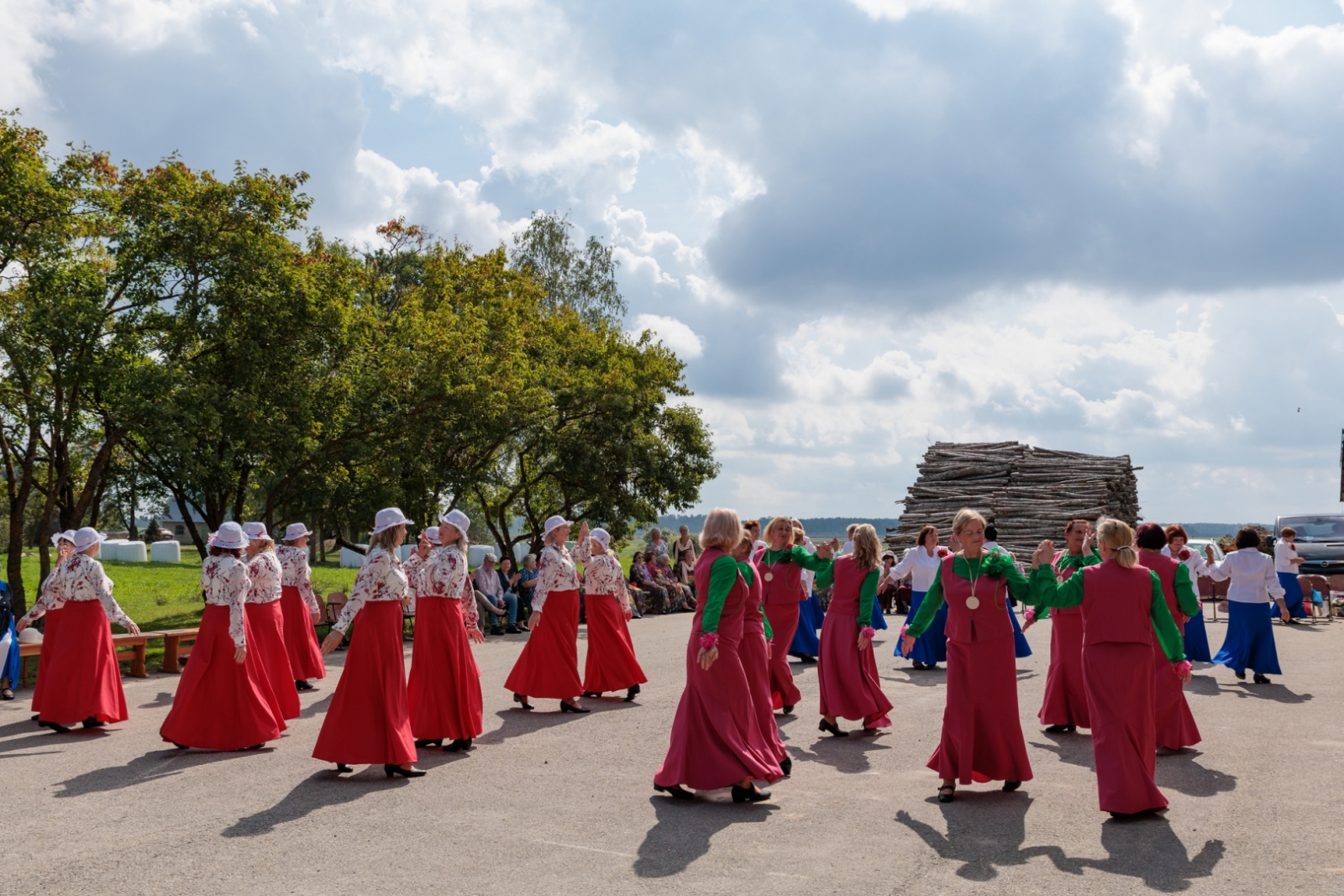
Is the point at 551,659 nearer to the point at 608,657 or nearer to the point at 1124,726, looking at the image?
the point at 608,657

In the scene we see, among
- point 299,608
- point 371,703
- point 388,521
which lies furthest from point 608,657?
point 388,521

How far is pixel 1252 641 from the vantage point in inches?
494

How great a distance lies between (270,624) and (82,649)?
160 centimetres

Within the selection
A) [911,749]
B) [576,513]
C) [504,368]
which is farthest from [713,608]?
[576,513]

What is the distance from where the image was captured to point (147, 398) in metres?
14.6

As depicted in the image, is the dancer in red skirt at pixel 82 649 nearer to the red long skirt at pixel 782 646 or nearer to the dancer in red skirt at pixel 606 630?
the dancer in red skirt at pixel 606 630

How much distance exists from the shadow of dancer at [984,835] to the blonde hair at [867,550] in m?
2.50

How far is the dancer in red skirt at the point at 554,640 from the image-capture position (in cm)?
1063

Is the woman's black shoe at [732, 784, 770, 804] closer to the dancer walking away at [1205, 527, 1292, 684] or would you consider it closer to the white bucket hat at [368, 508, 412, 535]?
the white bucket hat at [368, 508, 412, 535]

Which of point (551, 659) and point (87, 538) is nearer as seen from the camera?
point (87, 538)

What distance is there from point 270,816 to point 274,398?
1096cm

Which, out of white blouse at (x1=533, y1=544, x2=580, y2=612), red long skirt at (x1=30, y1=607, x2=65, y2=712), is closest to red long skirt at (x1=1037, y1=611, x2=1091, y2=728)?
white blouse at (x1=533, y1=544, x2=580, y2=612)

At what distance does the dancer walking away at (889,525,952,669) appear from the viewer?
13.6m

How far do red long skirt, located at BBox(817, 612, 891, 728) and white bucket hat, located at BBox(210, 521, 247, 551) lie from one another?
198 inches
